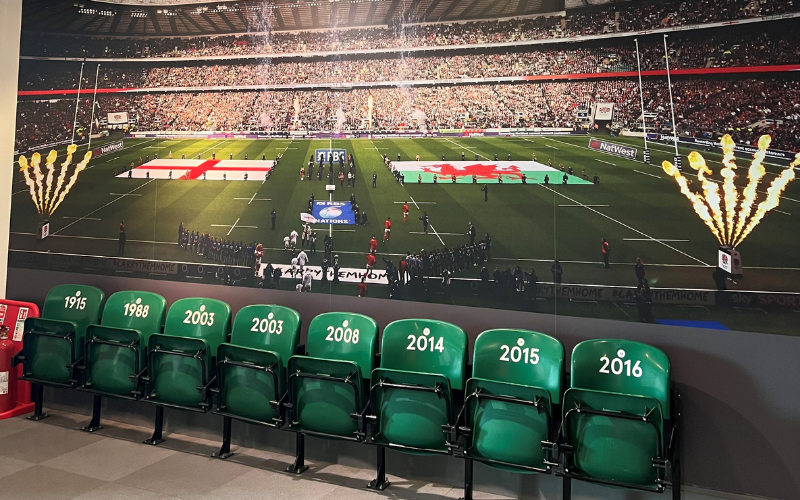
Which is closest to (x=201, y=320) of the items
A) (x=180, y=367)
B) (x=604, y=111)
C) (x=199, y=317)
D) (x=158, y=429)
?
(x=199, y=317)

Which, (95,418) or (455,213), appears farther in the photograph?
(95,418)

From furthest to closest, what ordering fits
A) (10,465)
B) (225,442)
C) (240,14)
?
(240,14)
(225,442)
(10,465)

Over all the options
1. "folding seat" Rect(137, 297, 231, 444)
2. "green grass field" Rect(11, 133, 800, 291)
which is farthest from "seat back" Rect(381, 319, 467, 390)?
"folding seat" Rect(137, 297, 231, 444)

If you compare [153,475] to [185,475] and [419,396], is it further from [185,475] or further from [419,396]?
[419,396]

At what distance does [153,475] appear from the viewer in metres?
4.12

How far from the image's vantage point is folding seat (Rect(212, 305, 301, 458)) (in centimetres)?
402


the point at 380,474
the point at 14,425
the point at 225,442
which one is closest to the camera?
the point at 380,474

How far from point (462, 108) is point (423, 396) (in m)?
2.07

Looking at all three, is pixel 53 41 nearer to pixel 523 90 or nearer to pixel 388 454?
Result: pixel 523 90

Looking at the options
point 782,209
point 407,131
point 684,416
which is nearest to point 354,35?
point 407,131

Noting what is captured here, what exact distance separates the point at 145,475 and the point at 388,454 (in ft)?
5.10

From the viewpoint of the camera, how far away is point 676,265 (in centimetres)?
389

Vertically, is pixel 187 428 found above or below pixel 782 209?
below

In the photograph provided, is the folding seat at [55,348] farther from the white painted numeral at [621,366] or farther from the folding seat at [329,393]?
the white painted numeral at [621,366]
